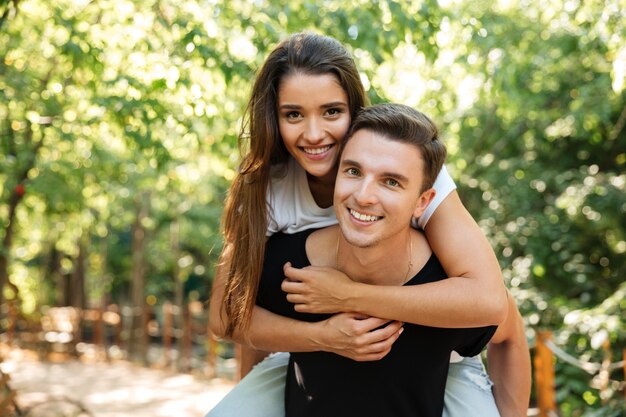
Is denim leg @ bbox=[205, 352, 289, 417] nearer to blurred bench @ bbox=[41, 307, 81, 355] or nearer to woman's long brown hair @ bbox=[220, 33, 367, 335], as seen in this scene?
woman's long brown hair @ bbox=[220, 33, 367, 335]

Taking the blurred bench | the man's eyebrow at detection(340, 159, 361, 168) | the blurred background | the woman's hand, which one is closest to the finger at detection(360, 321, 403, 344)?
the woman's hand

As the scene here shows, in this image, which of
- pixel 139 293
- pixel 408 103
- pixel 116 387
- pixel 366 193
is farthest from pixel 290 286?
pixel 139 293

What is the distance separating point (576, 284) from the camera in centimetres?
946

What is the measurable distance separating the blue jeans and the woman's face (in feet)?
2.38

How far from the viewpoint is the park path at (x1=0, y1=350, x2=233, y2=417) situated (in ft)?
36.7

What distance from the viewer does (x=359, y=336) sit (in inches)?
81.6

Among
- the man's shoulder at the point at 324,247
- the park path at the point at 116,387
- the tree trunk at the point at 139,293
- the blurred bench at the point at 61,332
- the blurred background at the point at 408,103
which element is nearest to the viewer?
the man's shoulder at the point at 324,247

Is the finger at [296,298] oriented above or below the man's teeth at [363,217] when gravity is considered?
below

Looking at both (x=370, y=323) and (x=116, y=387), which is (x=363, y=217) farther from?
(x=116, y=387)

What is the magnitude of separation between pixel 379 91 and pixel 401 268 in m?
2.92

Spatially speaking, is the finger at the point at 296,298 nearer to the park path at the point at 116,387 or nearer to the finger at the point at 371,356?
the finger at the point at 371,356

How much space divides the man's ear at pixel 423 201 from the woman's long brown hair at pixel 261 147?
1.47ft

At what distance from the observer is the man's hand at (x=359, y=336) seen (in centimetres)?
207

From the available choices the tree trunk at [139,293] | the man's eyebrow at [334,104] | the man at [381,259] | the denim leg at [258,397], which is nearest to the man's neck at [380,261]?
the man at [381,259]
